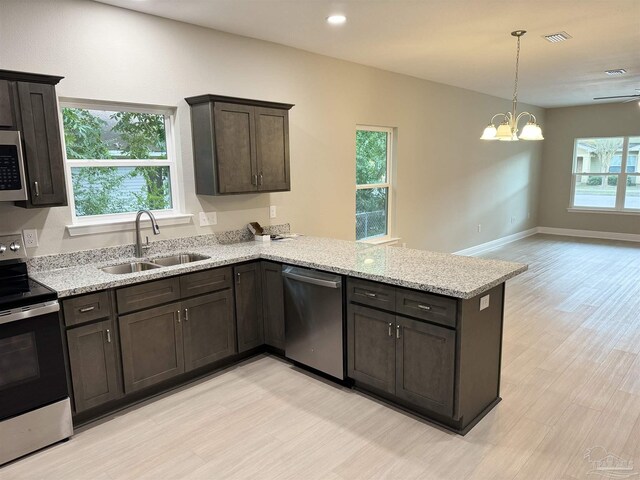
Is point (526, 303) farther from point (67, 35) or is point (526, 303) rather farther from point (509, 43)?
point (67, 35)

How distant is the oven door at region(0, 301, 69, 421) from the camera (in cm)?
225

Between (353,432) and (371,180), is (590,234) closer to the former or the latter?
(371,180)

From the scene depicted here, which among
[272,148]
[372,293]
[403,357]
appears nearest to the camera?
[403,357]

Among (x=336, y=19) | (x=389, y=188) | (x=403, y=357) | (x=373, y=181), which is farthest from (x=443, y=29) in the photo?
(x=403, y=357)

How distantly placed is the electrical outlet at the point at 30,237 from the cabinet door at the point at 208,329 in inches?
40.7

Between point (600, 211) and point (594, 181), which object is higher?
point (594, 181)

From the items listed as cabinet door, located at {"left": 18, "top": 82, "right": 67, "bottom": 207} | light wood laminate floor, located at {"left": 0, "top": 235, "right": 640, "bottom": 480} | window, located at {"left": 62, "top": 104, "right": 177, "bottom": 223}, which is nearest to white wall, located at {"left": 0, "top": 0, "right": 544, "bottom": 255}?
window, located at {"left": 62, "top": 104, "right": 177, "bottom": 223}

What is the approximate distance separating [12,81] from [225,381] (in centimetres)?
234

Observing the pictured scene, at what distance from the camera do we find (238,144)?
140 inches

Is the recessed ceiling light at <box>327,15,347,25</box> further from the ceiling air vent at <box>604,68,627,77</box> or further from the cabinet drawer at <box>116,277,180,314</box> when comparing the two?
the ceiling air vent at <box>604,68,627,77</box>

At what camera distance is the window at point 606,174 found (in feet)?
28.1

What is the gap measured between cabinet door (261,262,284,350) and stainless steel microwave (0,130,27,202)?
1.69m

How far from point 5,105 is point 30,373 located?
1.50 meters

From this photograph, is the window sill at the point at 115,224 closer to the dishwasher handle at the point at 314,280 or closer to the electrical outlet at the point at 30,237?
the electrical outlet at the point at 30,237
